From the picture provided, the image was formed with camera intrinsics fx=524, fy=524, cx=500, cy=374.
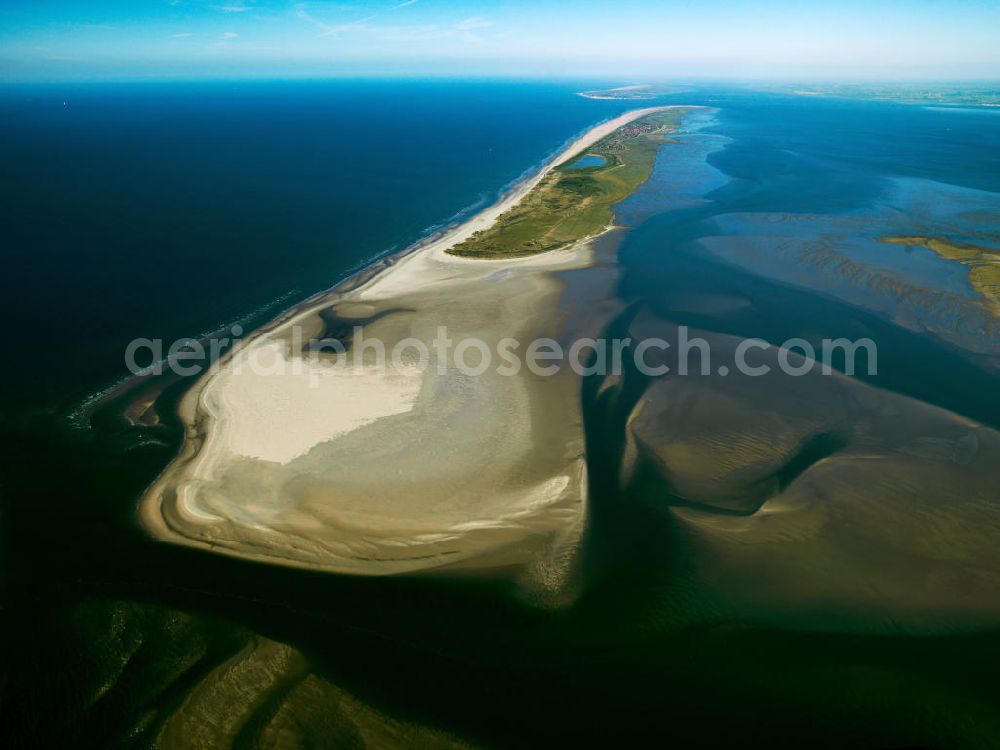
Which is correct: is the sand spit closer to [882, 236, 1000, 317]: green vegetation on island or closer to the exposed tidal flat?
the exposed tidal flat

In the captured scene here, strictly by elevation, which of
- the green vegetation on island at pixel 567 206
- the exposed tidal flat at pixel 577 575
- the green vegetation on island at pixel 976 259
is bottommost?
the exposed tidal flat at pixel 577 575

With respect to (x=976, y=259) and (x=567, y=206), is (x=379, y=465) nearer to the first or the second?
(x=567, y=206)

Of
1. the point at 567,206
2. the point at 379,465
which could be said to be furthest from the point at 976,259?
the point at 379,465

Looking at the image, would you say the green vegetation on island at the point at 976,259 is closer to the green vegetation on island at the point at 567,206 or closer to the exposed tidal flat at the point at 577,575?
the exposed tidal flat at the point at 577,575

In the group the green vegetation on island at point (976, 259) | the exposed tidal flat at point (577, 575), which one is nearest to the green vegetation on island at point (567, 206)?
the exposed tidal flat at point (577, 575)

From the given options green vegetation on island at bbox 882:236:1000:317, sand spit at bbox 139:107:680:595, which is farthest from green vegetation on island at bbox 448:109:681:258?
green vegetation on island at bbox 882:236:1000:317
